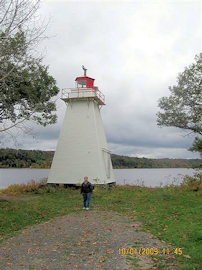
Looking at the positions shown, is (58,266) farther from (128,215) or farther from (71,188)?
(71,188)

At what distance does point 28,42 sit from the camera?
33.4 feet

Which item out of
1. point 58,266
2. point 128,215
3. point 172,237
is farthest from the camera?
point 128,215

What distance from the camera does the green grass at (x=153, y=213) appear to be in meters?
7.65

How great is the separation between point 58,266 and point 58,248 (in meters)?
1.33

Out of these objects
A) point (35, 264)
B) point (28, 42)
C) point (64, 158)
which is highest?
point (28, 42)

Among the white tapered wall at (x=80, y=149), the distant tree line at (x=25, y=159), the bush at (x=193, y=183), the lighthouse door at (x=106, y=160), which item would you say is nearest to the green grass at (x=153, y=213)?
the bush at (x=193, y=183)

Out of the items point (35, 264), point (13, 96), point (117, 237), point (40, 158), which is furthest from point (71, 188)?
point (40, 158)

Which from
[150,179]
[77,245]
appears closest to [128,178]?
[150,179]

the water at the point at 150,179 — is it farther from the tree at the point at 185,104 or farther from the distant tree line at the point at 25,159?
the distant tree line at the point at 25,159

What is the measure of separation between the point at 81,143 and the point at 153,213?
1151 centimetres

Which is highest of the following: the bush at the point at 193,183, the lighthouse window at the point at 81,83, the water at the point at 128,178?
the lighthouse window at the point at 81,83
